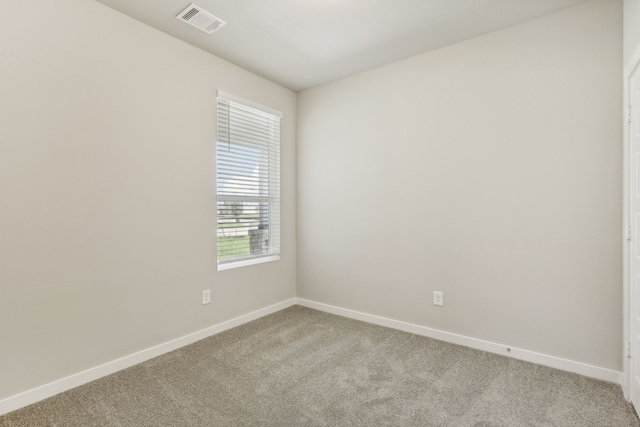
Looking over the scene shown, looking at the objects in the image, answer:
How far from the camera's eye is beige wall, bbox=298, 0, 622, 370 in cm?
217

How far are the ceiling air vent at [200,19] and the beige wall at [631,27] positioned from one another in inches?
103

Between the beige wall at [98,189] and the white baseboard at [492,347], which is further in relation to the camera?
the white baseboard at [492,347]

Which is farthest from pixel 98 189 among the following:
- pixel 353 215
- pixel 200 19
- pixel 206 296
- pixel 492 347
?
pixel 492 347

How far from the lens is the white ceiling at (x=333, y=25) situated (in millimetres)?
2234

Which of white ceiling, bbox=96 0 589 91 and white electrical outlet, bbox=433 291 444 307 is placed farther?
white electrical outlet, bbox=433 291 444 307

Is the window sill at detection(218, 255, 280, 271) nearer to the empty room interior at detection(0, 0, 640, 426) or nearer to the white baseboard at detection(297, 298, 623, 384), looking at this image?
the empty room interior at detection(0, 0, 640, 426)

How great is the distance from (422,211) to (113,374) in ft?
9.02

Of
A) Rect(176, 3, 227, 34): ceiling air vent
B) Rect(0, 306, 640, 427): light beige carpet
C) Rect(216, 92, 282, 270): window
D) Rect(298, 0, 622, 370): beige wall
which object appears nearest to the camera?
Rect(0, 306, 640, 427): light beige carpet

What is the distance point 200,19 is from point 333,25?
3.28ft

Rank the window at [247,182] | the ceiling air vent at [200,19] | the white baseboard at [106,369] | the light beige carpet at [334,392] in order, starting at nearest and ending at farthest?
the light beige carpet at [334,392]
the white baseboard at [106,369]
the ceiling air vent at [200,19]
the window at [247,182]

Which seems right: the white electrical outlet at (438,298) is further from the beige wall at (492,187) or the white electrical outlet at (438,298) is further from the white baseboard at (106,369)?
the white baseboard at (106,369)

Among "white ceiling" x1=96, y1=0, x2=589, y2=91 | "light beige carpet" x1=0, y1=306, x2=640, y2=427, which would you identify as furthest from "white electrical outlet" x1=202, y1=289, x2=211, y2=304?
"white ceiling" x1=96, y1=0, x2=589, y2=91

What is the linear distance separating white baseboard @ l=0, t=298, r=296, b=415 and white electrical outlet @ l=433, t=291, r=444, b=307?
1.82 m

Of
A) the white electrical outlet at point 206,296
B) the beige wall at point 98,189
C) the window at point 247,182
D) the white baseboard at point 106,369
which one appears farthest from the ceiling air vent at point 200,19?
the white baseboard at point 106,369
